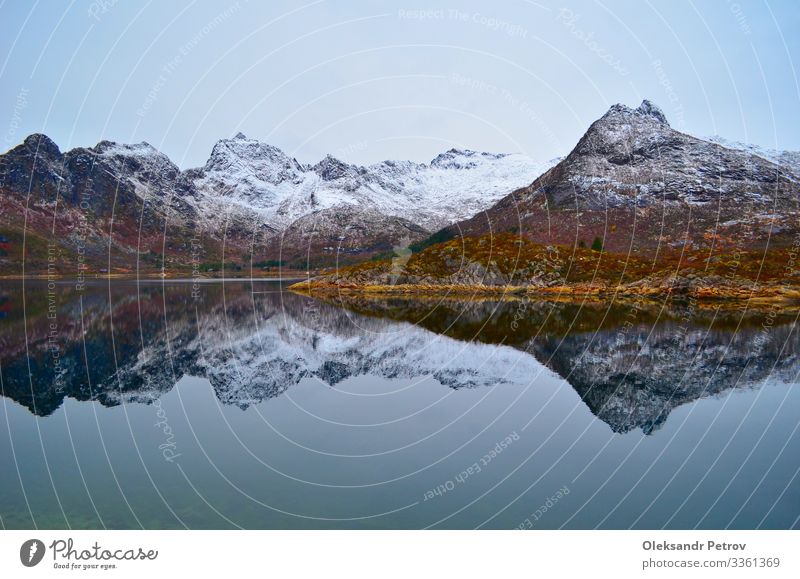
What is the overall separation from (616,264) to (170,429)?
123 metres

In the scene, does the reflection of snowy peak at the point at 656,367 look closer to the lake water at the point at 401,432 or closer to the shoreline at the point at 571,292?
the lake water at the point at 401,432

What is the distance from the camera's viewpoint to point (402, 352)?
4728 cm

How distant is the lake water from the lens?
17.2 meters

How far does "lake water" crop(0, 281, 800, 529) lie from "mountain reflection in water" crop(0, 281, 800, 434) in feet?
1.06

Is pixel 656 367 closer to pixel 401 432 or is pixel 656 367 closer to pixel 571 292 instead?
pixel 401 432

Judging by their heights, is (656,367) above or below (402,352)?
below
